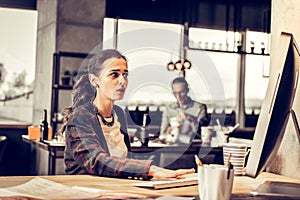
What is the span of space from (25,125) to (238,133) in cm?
337

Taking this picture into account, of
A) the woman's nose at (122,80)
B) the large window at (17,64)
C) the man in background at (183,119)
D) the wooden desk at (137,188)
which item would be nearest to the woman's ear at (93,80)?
the woman's nose at (122,80)

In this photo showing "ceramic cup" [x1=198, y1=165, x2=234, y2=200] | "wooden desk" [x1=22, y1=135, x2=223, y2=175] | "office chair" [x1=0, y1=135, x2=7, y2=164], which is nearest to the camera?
"ceramic cup" [x1=198, y1=165, x2=234, y2=200]

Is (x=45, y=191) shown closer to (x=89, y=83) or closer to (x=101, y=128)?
(x=101, y=128)

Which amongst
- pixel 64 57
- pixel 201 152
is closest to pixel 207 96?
pixel 64 57

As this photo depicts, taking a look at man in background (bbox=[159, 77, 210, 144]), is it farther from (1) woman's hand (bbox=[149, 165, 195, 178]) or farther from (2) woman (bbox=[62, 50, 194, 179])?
(1) woman's hand (bbox=[149, 165, 195, 178])

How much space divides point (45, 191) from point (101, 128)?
94cm

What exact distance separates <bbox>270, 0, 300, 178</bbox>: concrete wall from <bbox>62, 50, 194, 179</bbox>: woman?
1.59 feet

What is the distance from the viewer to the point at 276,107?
1618mm

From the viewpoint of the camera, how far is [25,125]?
7.41 metres

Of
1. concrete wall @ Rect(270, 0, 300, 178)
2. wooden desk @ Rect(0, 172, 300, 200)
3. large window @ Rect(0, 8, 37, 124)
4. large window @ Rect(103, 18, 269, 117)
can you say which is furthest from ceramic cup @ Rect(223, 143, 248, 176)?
large window @ Rect(103, 18, 269, 117)

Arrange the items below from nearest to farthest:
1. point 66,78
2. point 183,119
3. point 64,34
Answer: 1. point 183,119
2. point 66,78
3. point 64,34

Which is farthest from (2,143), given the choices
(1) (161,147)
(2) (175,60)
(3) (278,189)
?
(3) (278,189)

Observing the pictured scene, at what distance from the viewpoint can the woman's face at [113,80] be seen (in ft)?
8.51

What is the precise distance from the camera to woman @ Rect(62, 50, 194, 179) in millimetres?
2082
